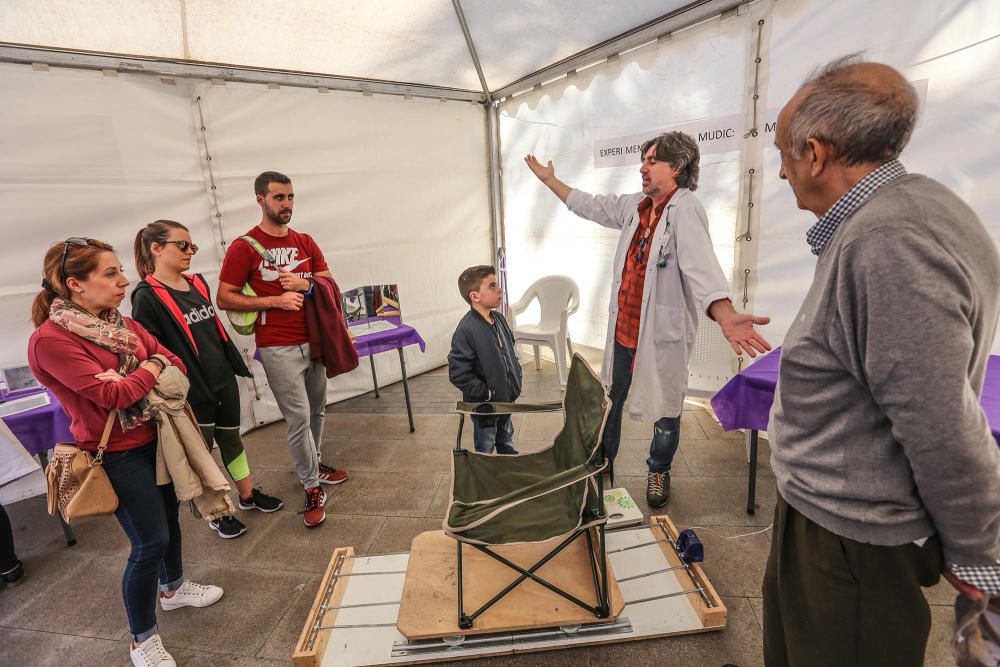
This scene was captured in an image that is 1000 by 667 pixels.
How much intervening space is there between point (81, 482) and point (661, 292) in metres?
2.37

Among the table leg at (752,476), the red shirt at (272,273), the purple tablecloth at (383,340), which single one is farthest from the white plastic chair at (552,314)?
the red shirt at (272,273)

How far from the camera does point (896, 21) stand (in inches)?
93.8

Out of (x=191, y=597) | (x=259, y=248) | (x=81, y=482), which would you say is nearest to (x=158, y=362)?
(x=81, y=482)

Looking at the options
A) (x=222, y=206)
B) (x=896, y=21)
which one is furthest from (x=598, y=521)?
(x=222, y=206)

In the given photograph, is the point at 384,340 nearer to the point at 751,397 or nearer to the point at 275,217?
the point at 275,217

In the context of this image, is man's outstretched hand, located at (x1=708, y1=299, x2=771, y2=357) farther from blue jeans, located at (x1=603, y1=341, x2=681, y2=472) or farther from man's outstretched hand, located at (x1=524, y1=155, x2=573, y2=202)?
man's outstretched hand, located at (x1=524, y1=155, x2=573, y2=202)

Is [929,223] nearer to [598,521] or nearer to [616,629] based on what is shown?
[598,521]

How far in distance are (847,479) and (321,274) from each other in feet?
8.27

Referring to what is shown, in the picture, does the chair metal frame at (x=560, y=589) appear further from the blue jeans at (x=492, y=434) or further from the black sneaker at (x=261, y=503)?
the black sneaker at (x=261, y=503)

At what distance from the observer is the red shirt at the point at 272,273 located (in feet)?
8.09

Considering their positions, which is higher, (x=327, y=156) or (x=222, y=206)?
(x=327, y=156)

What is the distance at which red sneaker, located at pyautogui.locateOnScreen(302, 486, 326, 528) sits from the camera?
2.66m

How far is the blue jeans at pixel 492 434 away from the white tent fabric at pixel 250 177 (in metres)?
2.25

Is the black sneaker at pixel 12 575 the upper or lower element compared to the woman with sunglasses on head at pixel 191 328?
lower
